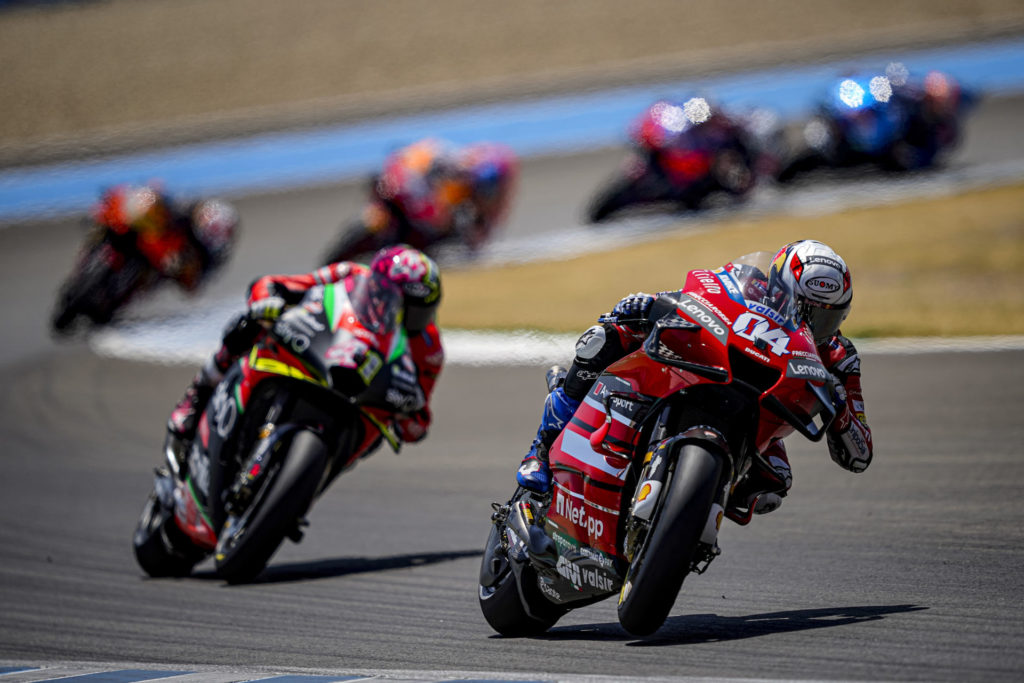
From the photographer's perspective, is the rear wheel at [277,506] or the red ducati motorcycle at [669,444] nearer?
the red ducati motorcycle at [669,444]

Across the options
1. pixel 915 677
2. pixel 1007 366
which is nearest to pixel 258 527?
pixel 915 677

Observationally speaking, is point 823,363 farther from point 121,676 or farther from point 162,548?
point 162,548

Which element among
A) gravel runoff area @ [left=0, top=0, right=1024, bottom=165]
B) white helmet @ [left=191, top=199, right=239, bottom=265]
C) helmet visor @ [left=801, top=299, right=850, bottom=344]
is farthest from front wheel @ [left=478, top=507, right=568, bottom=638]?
gravel runoff area @ [left=0, top=0, right=1024, bottom=165]

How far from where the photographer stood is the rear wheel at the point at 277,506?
6.80m

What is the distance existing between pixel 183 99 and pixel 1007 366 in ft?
70.2

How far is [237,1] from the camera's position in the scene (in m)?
36.8

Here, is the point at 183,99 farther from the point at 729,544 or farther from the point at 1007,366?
the point at 729,544

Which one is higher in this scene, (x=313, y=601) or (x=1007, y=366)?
(x=313, y=601)

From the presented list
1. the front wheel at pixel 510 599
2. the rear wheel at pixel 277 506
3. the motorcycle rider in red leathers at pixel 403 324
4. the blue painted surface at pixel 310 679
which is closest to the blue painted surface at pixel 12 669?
the blue painted surface at pixel 310 679

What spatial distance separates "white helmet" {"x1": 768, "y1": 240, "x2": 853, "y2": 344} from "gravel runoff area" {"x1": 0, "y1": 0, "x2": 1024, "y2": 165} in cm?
2196

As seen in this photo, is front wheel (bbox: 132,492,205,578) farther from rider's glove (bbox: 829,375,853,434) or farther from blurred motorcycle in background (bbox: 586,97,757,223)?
blurred motorcycle in background (bbox: 586,97,757,223)

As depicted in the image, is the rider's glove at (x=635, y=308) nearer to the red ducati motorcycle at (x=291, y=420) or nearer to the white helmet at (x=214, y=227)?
the red ducati motorcycle at (x=291, y=420)

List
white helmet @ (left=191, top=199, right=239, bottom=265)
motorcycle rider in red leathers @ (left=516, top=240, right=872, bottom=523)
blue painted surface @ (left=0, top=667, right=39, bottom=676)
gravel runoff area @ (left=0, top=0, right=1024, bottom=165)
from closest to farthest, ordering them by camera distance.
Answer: motorcycle rider in red leathers @ (left=516, top=240, right=872, bottom=523), blue painted surface @ (left=0, top=667, right=39, bottom=676), white helmet @ (left=191, top=199, right=239, bottom=265), gravel runoff area @ (left=0, top=0, right=1024, bottom=165)

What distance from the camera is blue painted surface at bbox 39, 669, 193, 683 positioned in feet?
16.9
